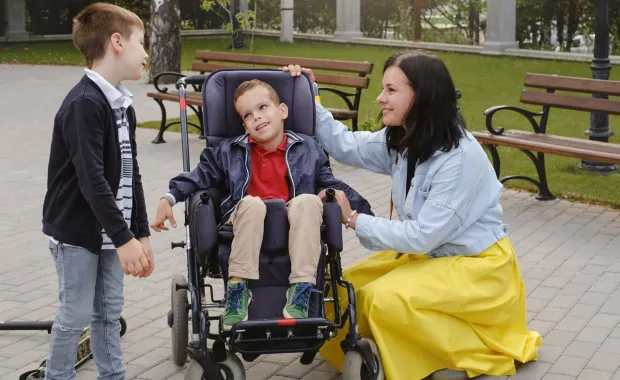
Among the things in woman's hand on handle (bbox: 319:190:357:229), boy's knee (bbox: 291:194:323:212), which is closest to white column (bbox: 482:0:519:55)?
woman's hand on handle (bbox: 319:190:357:229)

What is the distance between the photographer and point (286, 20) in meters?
25.9

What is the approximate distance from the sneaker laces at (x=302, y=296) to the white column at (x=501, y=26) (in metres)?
17.4

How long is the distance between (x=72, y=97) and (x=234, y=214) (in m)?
0.89

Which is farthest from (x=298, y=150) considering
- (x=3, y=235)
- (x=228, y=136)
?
(x=3, y=235)

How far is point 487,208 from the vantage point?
491 cm

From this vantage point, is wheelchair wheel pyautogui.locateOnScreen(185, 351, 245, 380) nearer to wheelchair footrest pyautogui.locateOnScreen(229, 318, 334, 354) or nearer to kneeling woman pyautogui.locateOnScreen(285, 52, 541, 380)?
wheelchair footrest pyautogui.locateOnScreen(229, 318, 334, 354)

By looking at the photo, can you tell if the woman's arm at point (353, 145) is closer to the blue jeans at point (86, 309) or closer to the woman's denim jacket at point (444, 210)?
the woman's denim jacket at point (444, 210)

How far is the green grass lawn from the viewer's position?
365 inches

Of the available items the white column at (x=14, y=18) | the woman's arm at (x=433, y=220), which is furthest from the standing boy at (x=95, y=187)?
the white column at (x=14, y=18)

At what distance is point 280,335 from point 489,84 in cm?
1304

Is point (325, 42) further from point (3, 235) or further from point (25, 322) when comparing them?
point (25, 322)

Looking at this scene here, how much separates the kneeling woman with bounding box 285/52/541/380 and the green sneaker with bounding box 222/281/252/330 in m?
0.61

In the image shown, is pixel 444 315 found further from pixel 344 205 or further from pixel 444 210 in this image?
pixel 344 205

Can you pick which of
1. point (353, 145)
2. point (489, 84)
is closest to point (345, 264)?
point (353, 145)
